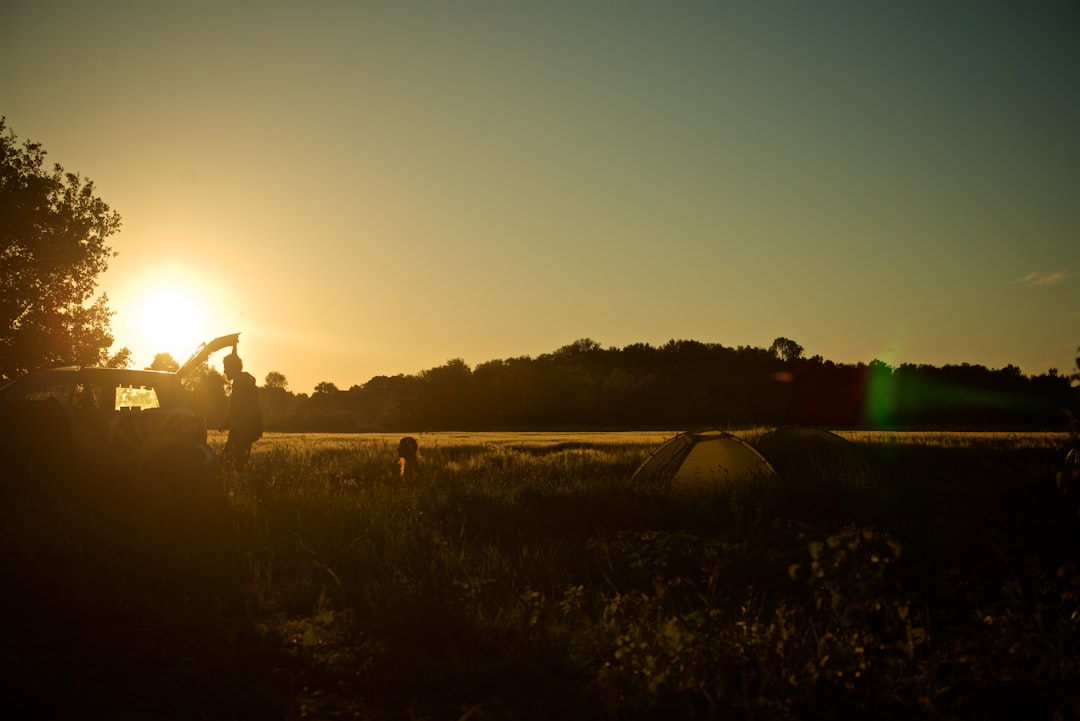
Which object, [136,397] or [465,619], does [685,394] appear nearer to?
[136,397]

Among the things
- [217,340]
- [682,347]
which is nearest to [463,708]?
[217,340]

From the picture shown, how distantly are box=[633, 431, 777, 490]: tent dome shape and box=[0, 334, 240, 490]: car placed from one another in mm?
9420

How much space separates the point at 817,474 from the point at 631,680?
13395 millimetres

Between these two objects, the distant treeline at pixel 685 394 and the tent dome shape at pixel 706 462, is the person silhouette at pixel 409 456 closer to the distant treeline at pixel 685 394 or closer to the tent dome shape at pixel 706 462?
the tent dome shape at pixel 706 462

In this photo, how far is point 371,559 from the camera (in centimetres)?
698

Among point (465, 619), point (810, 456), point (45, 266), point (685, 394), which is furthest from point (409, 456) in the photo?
point (685, 394)

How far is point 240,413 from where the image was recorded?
11.9m

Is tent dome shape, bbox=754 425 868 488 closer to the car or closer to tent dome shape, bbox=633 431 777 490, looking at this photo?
tent dome shape, bbox=633 431 777 490

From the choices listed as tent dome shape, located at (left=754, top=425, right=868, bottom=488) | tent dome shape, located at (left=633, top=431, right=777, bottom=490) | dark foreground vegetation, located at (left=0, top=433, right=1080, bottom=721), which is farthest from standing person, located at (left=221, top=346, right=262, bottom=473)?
tent dome shape, located at (left=754, top=425, right=868, bottom=488)

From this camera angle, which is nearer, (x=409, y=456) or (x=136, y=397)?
(x=136, y=397)

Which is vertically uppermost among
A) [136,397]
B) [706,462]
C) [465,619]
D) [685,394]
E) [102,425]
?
[685,394]

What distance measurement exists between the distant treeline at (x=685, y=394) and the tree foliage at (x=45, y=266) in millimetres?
47625

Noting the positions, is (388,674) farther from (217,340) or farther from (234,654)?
(217,340)

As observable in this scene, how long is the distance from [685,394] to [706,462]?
72012mm
